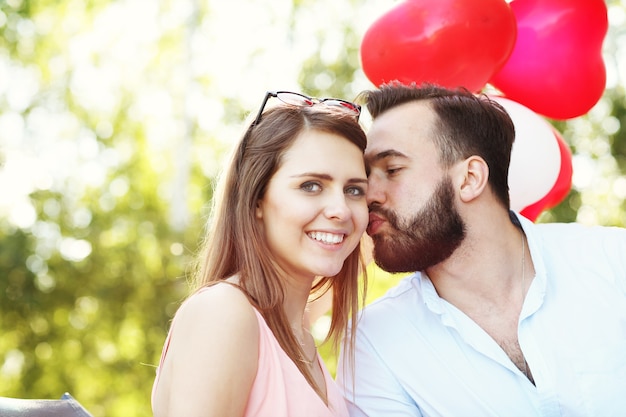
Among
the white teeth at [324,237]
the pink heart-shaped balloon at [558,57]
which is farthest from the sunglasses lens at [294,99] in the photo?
the pink heart-shaped balloon at [558,57]

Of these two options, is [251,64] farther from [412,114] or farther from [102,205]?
[412,114]

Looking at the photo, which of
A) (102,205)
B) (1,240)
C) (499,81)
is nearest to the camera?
(499,81)

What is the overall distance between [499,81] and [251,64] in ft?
22.7

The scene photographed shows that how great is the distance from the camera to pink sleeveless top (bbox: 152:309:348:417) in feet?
5.87

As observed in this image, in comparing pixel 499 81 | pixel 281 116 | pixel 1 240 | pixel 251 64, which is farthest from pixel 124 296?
pixel 281 116

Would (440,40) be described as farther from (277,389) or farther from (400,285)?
(277,389)

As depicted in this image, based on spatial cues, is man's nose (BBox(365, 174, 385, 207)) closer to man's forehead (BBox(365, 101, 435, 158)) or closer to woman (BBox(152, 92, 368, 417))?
man's forehead (BBox(365, 101, 435, 158))

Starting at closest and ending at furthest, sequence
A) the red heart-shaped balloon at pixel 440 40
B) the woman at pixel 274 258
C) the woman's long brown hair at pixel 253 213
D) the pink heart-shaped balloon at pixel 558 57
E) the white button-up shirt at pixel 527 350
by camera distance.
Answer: the woman at pixel 274 258, the woman's long brown hair at pixel 253 213, the white button-up shirt at pixel 527 350, the red heart-shaped balloon at pixel 440 40, the pink heart-shaped balloon at pixel 558 57

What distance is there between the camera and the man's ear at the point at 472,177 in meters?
2.54

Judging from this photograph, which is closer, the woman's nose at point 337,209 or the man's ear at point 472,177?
the woman's nose at point 337,209

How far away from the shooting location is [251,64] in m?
9.75

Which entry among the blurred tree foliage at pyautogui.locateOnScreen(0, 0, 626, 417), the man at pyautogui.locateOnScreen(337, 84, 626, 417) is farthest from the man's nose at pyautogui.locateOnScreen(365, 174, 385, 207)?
the blurred tree foliage at pyautogui.locateOnScreen(0, 0, 626, 417)

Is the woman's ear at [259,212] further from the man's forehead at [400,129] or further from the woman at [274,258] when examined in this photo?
the man's forehead at [400,129]

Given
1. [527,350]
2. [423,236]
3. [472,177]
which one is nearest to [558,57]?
[472,177]
